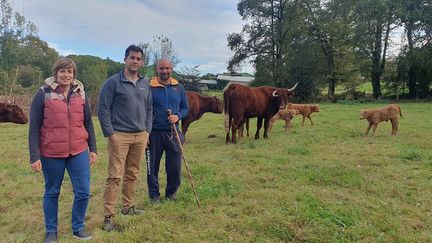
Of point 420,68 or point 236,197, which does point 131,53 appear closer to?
point 236,197

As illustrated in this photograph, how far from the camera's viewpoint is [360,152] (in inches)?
347

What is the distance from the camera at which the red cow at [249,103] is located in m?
11.0

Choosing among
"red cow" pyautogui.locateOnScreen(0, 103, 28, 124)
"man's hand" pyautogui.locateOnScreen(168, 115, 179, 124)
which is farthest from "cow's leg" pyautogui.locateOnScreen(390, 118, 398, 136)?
"red cow" pyautogui.locateOnScreen(0, 103, 28, 124)

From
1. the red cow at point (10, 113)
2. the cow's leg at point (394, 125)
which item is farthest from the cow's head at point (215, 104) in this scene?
the red cow at point (10, 113)

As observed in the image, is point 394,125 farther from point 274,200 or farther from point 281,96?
point 274,200

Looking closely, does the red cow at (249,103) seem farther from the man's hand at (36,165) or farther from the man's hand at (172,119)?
the man's hand at (36,165)

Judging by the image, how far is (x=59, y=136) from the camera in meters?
4.02

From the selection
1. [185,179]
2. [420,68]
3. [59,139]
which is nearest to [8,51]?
[185,179]


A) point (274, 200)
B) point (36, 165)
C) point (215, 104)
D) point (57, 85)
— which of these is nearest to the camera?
point (36, 165)

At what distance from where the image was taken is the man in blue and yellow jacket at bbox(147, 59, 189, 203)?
535 cm

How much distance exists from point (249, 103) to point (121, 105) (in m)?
6.98

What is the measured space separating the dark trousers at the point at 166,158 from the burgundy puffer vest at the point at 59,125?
1.45 metres

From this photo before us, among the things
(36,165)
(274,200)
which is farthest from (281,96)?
(36,165)

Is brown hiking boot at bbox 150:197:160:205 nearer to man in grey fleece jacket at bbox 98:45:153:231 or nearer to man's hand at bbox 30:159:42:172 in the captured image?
man in grey fleece jacket at bbox 98:45:153:231
